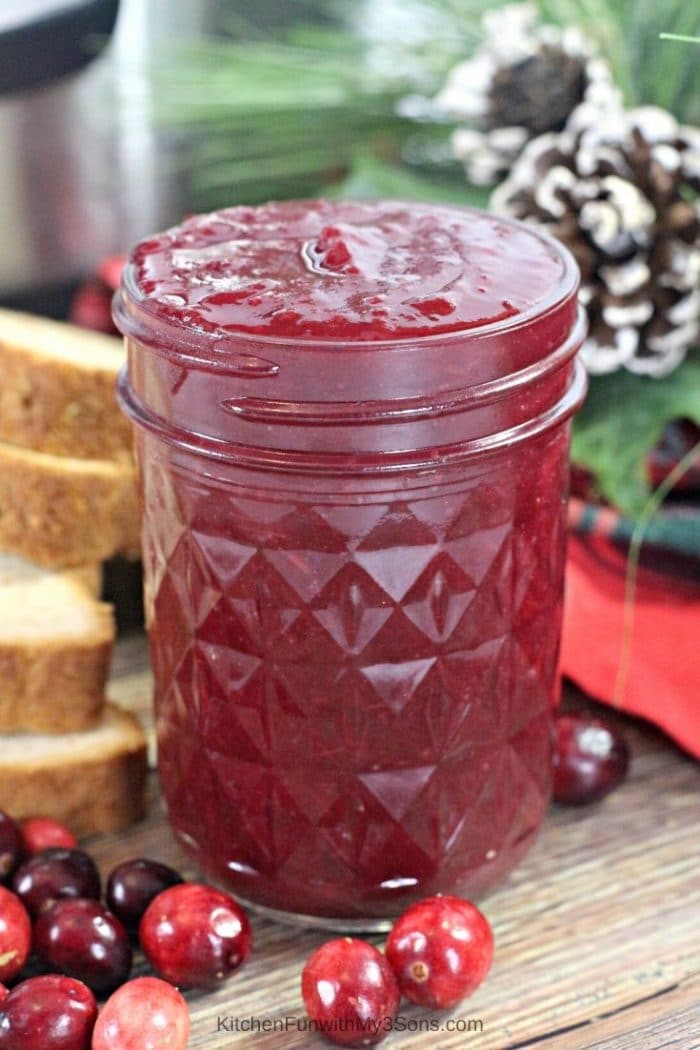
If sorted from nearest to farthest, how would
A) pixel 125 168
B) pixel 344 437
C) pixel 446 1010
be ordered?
pixel 344 437
pixel 446 1010
pixel 125 168

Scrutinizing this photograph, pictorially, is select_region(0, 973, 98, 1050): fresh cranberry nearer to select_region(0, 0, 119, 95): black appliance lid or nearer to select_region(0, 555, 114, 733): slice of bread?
select_region(0, 555, 114, 733): slice of bread

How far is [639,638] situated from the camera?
4.17ft

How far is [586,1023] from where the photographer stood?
917mm

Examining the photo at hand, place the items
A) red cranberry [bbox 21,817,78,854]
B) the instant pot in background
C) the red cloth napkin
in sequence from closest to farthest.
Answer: red cranberry [bbox 21,817,78,854] → the red cloth napkin → the instant pot in background

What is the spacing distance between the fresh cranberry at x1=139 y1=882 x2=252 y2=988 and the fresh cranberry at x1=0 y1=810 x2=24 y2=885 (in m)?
0.13

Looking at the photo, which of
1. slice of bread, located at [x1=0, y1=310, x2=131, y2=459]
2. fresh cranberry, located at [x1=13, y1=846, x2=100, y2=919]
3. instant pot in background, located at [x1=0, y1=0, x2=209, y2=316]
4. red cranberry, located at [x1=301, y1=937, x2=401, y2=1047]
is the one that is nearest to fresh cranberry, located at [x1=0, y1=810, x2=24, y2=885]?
fresh cranberry, located at [x1=13, y1=846, x2=100, y2=919]

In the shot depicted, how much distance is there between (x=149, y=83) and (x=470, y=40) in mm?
369

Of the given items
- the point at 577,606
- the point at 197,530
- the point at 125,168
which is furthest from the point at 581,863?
the point at 125,168

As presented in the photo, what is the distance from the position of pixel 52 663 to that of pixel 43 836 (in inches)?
5.6

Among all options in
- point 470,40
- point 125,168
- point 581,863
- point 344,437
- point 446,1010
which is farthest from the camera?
point 125,168

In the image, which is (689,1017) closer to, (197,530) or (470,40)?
(197,530)

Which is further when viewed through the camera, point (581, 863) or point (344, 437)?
point (581, 863)

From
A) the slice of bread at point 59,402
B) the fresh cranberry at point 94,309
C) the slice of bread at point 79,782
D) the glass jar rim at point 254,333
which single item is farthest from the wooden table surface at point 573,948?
the fresh cranberry at point 94,309

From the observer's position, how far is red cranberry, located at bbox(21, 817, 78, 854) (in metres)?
1.05
